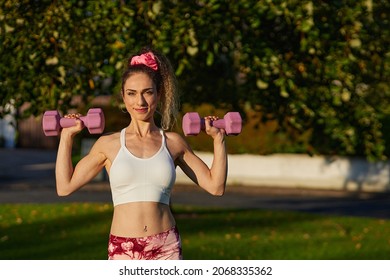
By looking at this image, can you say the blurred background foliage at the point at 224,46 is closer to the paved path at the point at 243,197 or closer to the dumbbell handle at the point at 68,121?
the dumbbell handle at the point at 68,121

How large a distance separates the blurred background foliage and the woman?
5.78 m

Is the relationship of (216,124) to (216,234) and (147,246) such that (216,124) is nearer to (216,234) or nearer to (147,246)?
(147,246)

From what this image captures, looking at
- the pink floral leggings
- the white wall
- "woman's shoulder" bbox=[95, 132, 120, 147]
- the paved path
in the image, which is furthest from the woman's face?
the white wall

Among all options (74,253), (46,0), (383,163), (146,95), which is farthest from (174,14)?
(383,163)

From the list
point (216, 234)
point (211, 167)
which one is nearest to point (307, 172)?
point (216, 234)

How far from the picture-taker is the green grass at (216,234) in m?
14.0

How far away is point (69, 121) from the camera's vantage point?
552 cm

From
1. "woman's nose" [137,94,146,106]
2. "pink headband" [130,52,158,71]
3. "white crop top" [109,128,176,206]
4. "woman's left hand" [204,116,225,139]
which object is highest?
"pink headband" [130,52,158,71]

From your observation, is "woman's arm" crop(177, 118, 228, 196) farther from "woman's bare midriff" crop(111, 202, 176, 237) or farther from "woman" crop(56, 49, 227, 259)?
"woman's bare midriff" crop(111, 202, 176, 237)

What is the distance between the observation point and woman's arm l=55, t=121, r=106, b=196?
5512 millimetres

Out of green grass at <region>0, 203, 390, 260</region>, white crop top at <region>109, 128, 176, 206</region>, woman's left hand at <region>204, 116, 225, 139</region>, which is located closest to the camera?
white crop top at <region>109, 128, 176, 206</region>

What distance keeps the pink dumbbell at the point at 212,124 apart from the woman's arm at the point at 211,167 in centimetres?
4

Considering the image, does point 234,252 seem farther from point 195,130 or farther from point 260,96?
point 195,130

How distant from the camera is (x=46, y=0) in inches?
496
